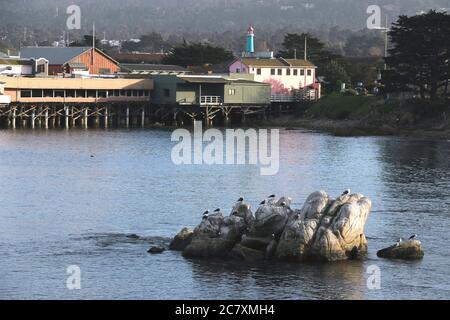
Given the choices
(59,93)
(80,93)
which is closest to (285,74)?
→ (80,93)

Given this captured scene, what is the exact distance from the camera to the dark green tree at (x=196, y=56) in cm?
12178

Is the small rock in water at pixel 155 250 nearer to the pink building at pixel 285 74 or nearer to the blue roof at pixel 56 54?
the blue roof at pixel 56 54

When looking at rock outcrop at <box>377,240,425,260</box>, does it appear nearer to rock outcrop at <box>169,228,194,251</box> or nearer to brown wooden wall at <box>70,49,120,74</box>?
rock outcrop at <box>169,228,194,251</box>

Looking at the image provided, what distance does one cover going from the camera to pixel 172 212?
144ft

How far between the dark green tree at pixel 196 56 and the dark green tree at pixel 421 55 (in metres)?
37.6

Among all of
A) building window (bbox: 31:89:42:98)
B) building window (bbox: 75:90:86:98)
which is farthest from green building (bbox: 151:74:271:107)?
building window (bbox: 31:89:42:98)

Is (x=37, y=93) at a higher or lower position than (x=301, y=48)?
lower

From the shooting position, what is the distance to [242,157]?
219 ft

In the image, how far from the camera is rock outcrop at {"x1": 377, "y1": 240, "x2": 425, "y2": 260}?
35.5m

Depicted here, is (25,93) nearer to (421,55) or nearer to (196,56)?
(421,55)

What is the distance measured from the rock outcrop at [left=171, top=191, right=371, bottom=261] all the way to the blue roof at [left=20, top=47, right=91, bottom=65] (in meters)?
64.6

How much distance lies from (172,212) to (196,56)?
263 ft
